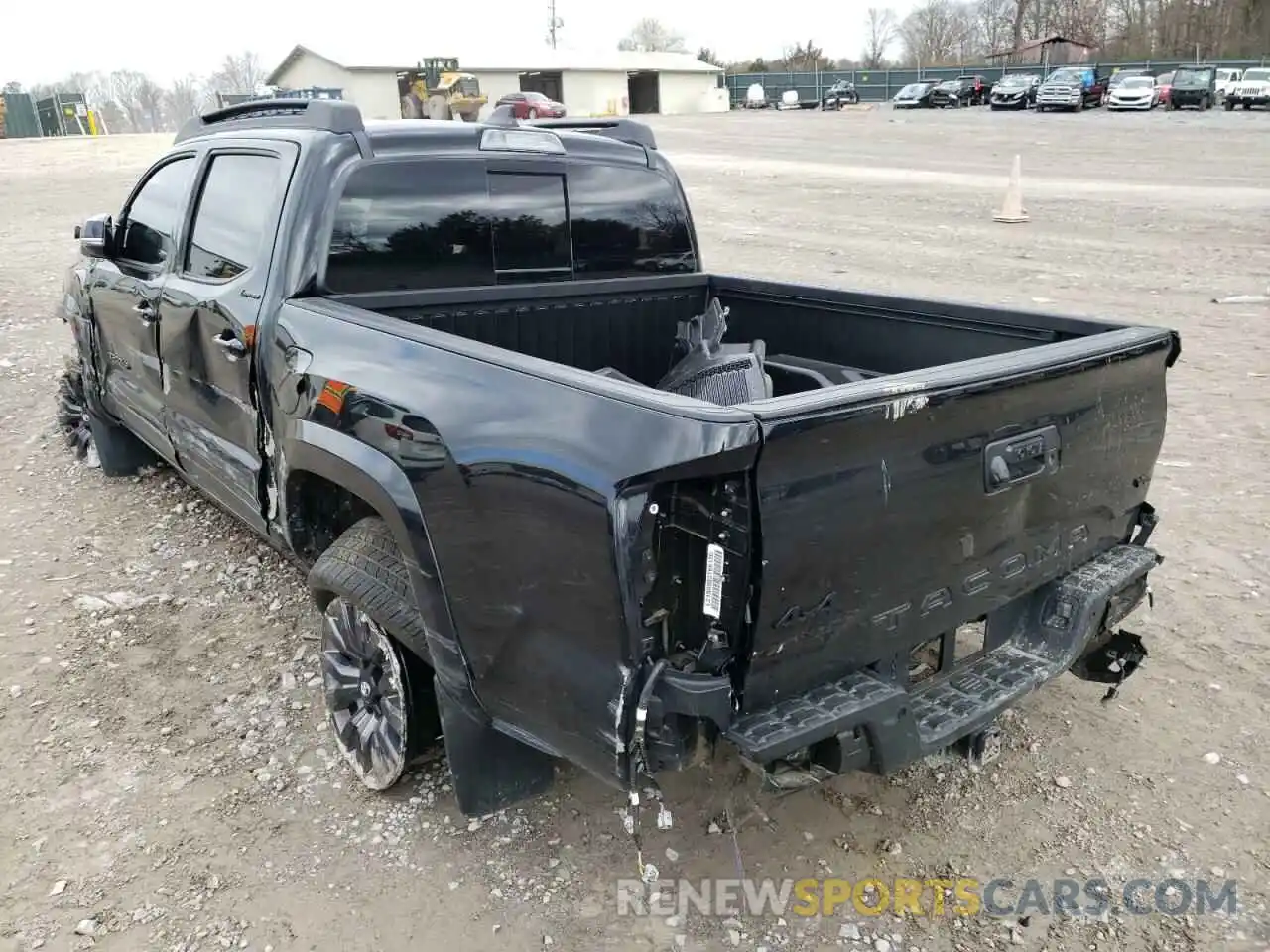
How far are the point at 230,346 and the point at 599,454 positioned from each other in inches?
76.6

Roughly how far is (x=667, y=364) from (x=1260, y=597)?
265 centimetres

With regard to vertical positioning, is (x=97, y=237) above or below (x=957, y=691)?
above

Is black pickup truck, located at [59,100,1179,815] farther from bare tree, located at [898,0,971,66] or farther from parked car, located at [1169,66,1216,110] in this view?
bare tree, located at [898,0,971,66]

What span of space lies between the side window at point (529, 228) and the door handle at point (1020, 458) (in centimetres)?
206

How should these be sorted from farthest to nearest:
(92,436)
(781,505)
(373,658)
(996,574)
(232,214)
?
(92,436) → (232,214) → (373,658) → (996,574) → (781,505)

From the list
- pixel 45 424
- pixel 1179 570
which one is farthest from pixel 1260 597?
pixel 45 424

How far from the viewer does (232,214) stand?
149 inches

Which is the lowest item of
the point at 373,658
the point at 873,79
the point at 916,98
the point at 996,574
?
the point at 373,658

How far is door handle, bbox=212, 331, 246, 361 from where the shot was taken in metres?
3.43

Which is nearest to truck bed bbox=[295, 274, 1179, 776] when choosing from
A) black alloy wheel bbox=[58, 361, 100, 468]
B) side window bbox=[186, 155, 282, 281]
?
side window bbox=[186, 155, 282, 281]

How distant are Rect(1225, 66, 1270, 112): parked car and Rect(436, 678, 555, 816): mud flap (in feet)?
147

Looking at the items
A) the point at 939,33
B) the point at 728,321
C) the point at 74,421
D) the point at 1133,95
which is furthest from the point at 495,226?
the point at 939,33

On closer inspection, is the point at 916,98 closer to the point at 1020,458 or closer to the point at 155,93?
the point at 1020,458

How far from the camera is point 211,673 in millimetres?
3824
